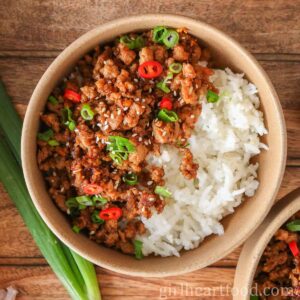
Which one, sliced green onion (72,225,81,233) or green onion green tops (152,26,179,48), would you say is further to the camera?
sliced green onion (72,225,81,233)

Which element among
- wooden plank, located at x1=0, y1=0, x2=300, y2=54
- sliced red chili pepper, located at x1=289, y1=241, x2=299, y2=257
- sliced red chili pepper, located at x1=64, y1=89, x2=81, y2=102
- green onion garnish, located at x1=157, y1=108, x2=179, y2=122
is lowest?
sliced red chili pepper, located at x1=289, y1=241, x2=299, y2=257

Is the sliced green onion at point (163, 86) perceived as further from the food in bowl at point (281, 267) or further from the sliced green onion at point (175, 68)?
the food in bowl at point (281, 267)

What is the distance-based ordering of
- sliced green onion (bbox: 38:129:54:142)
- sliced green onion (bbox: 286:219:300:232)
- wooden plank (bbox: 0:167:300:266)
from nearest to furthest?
sliced green onion (bbox: 38:129:54:142), sliced green onion (bbox: 286:219:300:232), wooden plank (bbox: 0:167:300:266)

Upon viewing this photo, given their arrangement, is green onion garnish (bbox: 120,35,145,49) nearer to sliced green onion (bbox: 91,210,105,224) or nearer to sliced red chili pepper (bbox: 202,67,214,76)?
sliced red chili pepper (bbox: 202,67,214,76)

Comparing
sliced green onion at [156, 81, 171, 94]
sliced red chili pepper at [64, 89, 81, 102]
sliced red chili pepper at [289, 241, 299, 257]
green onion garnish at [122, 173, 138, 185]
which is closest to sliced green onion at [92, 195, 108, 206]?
green onion garnish at [122, 173, 138, 185]

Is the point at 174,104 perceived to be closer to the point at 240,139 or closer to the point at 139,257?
the point at 240,139

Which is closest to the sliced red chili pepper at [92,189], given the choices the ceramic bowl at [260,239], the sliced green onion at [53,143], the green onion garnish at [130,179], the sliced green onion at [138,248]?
the green onion garnish at [130,179]

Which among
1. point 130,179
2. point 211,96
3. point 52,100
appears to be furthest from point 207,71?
point 52,100
